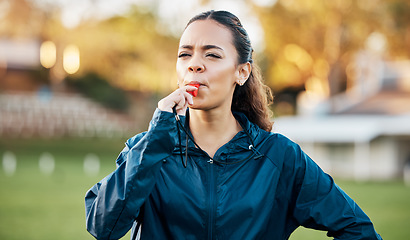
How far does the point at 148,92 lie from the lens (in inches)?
1597

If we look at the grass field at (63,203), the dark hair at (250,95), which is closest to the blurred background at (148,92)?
the grass field at (63,203)

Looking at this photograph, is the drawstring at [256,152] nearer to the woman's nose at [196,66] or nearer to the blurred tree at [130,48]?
the woman's nose at [196,66]

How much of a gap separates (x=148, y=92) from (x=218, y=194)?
38504mm

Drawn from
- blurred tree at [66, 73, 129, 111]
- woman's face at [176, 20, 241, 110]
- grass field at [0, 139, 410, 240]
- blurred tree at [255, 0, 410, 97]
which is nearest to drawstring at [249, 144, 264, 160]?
woman's face at [176, 20, 241, 110]

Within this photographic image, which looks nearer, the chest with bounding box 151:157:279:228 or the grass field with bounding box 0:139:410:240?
the chest with bounding box 151:157:279:228

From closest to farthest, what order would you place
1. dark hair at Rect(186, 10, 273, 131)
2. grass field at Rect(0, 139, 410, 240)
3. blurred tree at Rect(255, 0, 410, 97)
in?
dark hair at Rect(186, 10, 273, 131) < grass field at Rect(0, 139, 410, 240) < blurred tree at Rect(255, 0, 410, 97)

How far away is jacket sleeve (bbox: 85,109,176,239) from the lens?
7.13 ft

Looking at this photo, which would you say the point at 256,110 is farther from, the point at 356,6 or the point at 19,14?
the point at 19,14

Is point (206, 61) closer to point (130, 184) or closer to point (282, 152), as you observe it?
point (282, 152)

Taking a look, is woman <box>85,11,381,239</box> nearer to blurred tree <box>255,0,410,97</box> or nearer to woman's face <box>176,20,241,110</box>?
woman's face <box>176,20,241,110</box>

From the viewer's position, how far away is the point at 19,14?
3325 cm

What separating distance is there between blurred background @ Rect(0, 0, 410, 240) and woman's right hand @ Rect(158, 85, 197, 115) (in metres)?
4.03

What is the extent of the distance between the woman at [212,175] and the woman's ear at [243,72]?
1 centimetres

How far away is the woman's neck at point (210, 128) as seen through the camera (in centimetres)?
260
